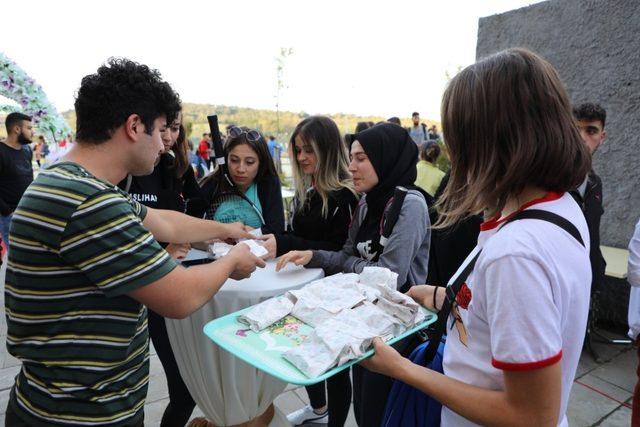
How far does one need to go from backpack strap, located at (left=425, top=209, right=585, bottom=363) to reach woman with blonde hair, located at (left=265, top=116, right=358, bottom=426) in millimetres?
1277

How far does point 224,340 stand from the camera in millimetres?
1206

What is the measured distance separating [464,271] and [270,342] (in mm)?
611

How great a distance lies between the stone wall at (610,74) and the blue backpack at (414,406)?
4096mm

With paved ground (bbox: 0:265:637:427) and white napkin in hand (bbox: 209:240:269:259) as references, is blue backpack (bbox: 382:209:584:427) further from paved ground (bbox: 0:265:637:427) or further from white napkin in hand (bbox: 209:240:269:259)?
paved ground (bbox: 0:265:637:427)

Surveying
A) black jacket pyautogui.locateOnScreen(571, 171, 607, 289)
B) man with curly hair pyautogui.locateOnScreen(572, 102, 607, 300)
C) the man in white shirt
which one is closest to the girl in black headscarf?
the man in white shirt

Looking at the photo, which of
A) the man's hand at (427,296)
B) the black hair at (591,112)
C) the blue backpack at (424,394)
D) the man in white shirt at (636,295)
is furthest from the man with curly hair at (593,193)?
the blue backpack at (424,394)

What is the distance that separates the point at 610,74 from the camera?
13.7 feet

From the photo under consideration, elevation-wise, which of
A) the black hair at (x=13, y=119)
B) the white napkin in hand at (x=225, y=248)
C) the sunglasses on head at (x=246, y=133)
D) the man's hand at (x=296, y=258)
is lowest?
the man's hand at (x=296, y=258)

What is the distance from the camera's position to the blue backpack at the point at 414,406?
3.86ft

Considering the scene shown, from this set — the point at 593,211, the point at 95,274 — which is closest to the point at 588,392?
the point at 593,211

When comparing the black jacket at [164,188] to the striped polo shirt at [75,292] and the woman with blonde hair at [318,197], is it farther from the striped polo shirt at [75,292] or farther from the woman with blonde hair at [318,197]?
the striped polo shirt at [75,292]

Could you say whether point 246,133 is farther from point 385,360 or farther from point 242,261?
point 385,360

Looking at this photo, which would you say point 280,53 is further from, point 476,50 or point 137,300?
point 137,300

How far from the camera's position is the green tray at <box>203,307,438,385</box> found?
3.43 ft
